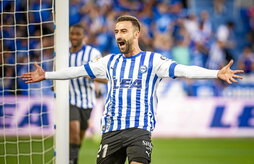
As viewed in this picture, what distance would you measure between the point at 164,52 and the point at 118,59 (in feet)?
34.4

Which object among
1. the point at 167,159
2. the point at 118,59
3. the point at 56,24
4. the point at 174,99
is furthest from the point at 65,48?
the point at 174,99

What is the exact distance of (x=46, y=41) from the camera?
16.0 meters

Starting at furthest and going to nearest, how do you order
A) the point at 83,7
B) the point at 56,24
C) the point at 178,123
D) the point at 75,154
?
the point at 83,7, the point at 178,123, the point at 75,154, the point at 56,24

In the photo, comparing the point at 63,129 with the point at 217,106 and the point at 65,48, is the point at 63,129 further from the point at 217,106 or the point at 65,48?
the point at 217,106

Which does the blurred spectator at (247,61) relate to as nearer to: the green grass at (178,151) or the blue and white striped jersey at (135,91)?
the green grass at (178,151)

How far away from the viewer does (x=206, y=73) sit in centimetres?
561

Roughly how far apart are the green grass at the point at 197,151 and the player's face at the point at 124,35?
4881mm

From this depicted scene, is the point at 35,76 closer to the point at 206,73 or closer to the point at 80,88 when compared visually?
the point at 206,73

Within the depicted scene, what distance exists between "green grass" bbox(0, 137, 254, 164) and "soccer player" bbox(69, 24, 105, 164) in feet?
4.15

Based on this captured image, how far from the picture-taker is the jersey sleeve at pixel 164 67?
19.2 feet

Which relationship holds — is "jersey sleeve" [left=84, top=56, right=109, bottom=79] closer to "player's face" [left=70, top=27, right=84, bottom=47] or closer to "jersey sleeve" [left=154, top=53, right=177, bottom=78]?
"jersey sleeve" [left=154, top=53, right=177, bottom=78]

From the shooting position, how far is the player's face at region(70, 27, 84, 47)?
8.72 m

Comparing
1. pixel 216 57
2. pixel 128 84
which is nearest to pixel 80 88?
pixel 128 84

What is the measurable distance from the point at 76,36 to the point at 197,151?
4715 mm
